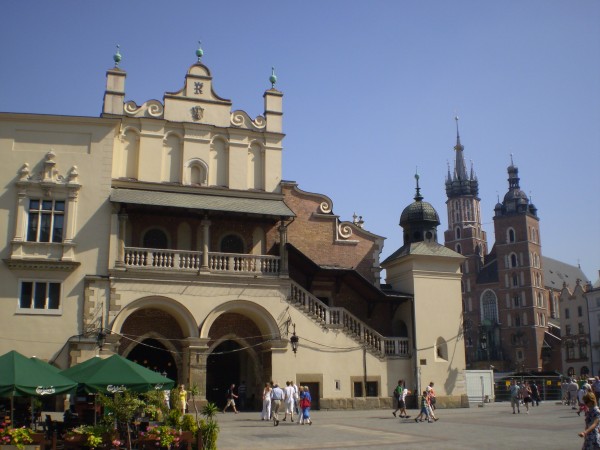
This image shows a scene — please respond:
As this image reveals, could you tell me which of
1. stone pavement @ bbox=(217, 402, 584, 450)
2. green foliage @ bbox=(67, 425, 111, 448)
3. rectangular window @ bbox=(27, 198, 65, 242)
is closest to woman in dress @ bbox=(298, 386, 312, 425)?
stone pavement @ bbox=(217, 402, 584, 450)

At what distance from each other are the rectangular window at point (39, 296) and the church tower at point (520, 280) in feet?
298

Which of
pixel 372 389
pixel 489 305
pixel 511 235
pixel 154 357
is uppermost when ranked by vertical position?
pixel 511 235

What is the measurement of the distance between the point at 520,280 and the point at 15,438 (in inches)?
4289

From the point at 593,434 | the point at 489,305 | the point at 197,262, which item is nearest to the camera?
the point at 593,434

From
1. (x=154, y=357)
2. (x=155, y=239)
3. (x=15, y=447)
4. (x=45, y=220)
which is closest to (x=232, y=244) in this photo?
(x=155, y=239)

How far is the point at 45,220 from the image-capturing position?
28672 mm

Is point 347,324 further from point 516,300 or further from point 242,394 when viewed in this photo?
point 516,300

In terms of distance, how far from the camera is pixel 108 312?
28.1 meters

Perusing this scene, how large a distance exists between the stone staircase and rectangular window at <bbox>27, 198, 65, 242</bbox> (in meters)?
10.7

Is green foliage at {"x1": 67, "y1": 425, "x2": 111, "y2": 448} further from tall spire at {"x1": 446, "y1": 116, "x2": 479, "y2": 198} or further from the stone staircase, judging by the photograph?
tall spire at {"x1": 446, "y1": 116, "x2": 479, "y2": 198}

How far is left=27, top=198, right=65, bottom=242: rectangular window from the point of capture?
93.1 feet

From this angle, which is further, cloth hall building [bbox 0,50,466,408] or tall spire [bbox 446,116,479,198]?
tall spire [bbox 446,116,479,198]

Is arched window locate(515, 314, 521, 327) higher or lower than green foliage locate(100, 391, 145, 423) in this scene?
higher

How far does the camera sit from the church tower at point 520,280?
10769 cm
